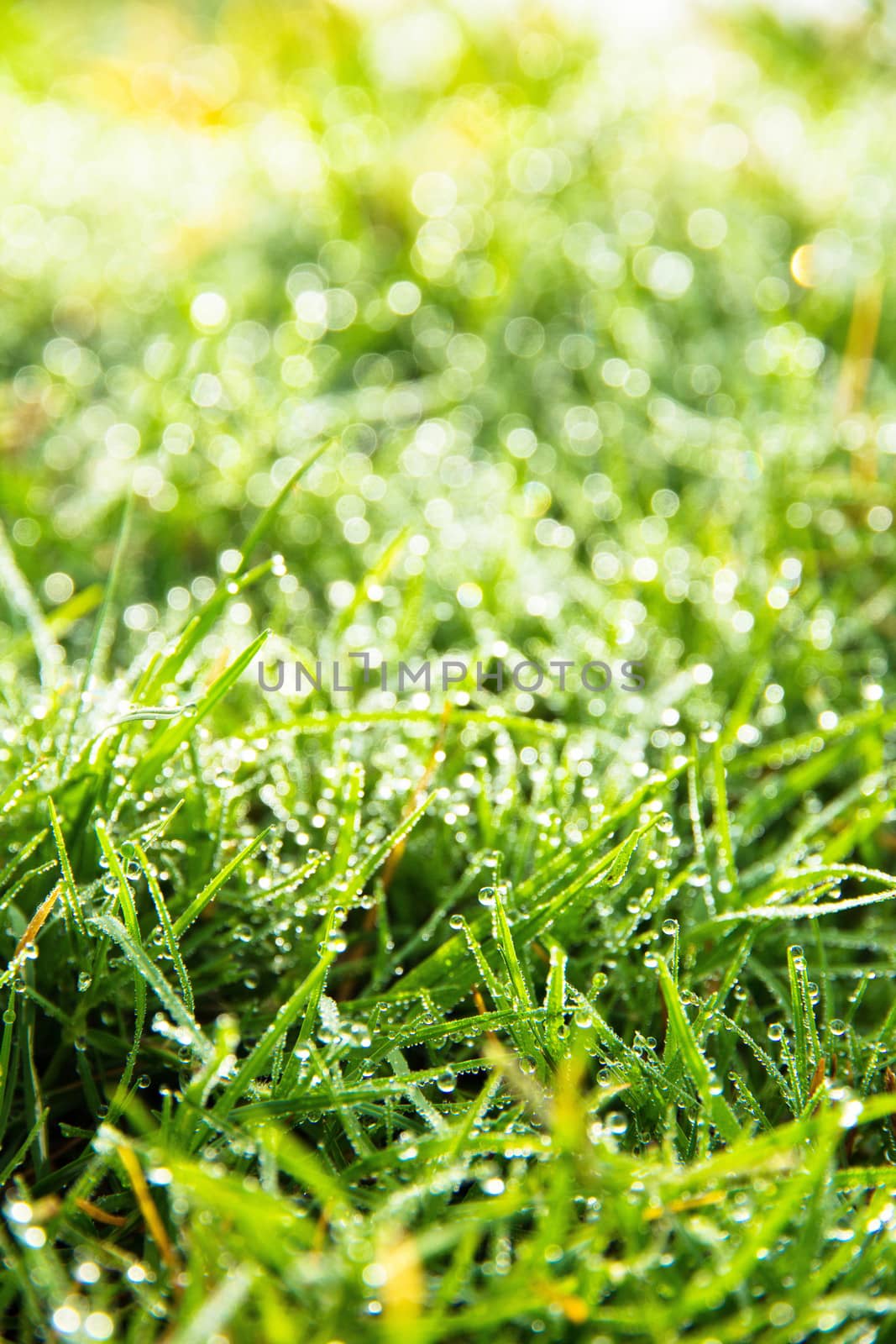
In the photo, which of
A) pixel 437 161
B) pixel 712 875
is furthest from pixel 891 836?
pixel 437 161

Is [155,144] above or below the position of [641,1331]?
above

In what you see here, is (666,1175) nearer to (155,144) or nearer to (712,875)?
(712,875)

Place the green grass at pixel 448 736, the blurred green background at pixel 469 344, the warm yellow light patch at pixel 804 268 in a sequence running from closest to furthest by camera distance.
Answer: the green grass at pixel 448 736 < the blurred green background at pixel 469 344 < the warm yellow light patch at pixel 804 268

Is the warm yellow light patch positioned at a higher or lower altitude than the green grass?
higher

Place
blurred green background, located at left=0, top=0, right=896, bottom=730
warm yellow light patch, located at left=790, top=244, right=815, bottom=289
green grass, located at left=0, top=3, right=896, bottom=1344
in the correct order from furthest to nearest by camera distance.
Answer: warm yellow light patch, located at left=790, top=244, right=815, bottom=289 < blurred green background, located at left=0, top=0, right=896, bottom=730 < green grass, located at left=0, top=3, right=896, bottom=1344

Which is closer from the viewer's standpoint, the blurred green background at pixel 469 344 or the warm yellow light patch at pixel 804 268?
the blurred green background at pixel 469 344

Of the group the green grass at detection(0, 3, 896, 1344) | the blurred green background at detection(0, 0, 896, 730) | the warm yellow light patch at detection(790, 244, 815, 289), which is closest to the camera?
the green grass at detection(0, 3, 896, 1344)

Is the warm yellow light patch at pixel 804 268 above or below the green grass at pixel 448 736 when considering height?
above

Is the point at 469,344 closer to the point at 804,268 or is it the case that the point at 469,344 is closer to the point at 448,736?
the point at 804,268
